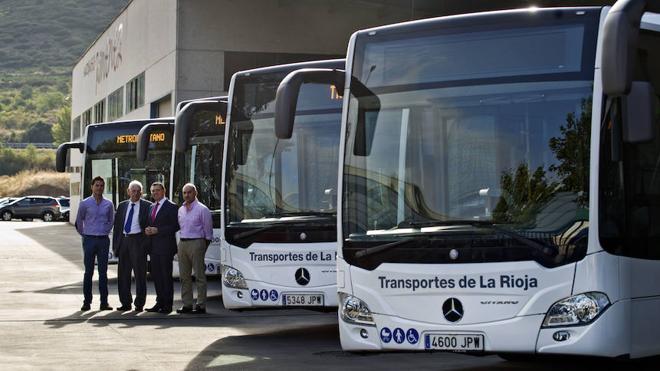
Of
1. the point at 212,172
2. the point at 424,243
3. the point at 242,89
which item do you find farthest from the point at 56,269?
the point at 424,243

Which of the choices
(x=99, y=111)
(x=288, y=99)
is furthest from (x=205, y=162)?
(x=99, y=111)

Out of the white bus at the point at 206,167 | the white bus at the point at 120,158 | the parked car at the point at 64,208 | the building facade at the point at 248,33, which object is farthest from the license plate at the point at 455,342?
the parked car at the point at 64,208

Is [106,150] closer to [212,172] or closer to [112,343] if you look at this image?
[212,172]

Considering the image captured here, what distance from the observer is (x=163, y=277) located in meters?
16.2

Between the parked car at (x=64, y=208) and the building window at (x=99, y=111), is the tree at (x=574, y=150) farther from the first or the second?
the parked car at (x=64, y=208)

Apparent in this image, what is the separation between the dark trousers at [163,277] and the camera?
1608cm

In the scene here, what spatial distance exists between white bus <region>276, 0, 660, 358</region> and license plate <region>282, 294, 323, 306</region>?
3.14 meters

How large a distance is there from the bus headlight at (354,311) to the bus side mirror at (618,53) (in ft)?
8.33

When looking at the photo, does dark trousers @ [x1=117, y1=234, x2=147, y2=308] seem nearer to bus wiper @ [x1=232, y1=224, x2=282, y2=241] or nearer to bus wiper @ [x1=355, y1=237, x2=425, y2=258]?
bus wiper @ [x1=232, y1=224, x2=282, y2=241]

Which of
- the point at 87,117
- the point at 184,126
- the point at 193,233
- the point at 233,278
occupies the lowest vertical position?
the point at 233,278

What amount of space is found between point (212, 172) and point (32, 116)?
175 meters

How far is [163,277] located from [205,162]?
3.34 m

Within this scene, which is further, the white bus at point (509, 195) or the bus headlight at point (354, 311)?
the bus headlight at point (354, 311)

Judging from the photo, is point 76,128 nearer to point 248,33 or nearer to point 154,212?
point 248,33
